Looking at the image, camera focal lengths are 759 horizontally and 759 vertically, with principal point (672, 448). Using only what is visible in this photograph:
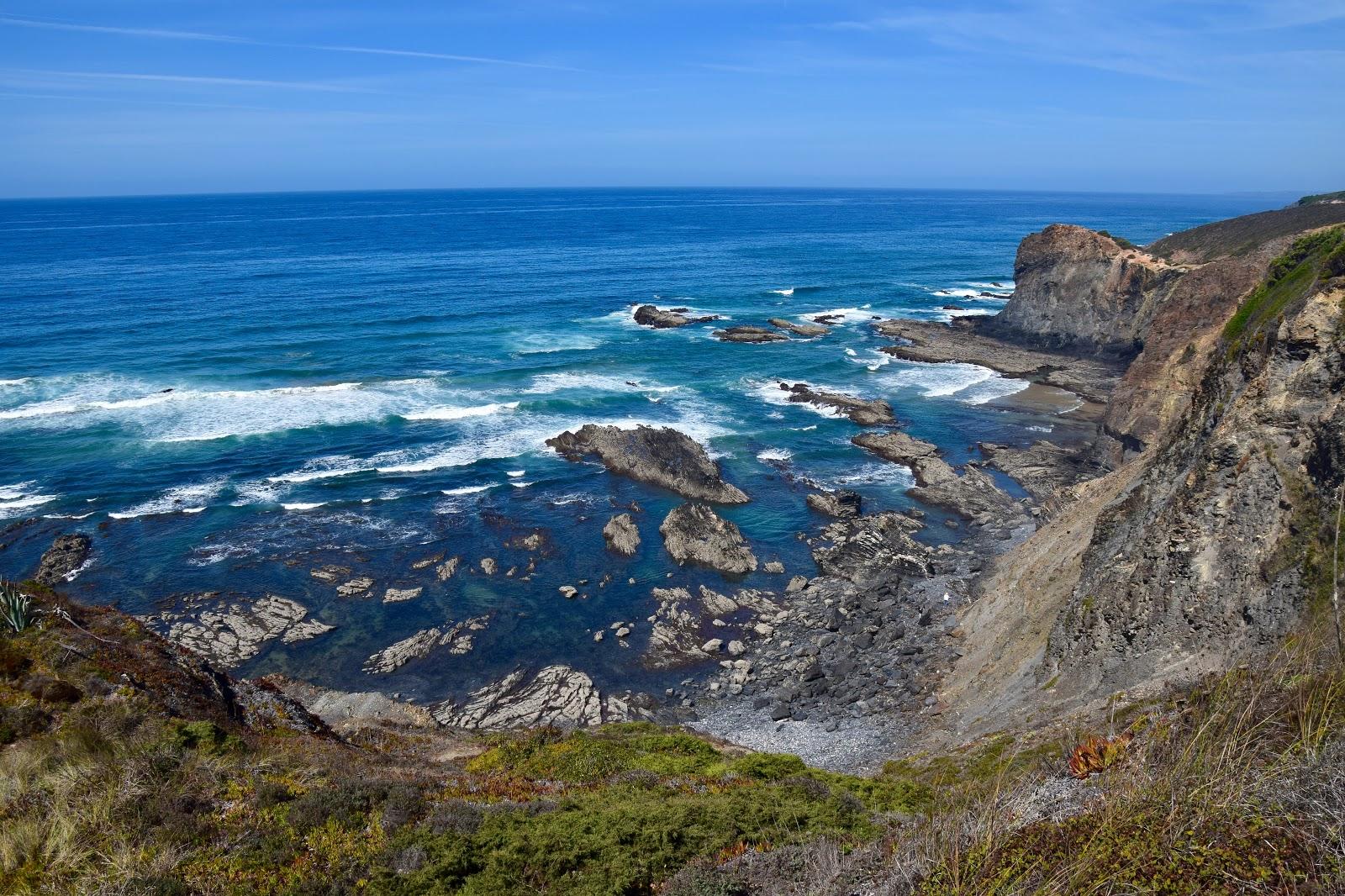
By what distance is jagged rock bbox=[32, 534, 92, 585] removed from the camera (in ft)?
106

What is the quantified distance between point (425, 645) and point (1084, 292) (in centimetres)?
6253

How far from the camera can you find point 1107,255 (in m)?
64.6

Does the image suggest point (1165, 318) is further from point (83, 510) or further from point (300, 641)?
point (83, 510)

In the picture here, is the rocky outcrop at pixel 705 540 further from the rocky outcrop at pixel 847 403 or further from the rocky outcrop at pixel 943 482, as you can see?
the rocky outcrop at pixel 847 403

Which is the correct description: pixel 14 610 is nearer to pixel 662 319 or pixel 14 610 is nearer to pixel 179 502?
pixel 179 502

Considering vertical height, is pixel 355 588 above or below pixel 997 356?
below

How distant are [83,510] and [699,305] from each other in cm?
6413

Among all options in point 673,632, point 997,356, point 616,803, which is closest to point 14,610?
point 616,803

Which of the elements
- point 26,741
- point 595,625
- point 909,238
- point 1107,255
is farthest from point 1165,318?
point 909,238

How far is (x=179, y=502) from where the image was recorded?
3975cm

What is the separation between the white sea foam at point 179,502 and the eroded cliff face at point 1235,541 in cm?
3978

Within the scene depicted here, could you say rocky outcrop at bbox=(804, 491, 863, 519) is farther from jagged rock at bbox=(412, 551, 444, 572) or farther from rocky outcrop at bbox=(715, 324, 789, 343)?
rocky outcrop at bbox=(715, 324, 789, 343)

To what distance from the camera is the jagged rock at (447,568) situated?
34312 mm

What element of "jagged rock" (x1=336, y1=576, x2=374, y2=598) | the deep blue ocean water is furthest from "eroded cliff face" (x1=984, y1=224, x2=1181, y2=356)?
"jagged rock" (x1=336, y1=576, x2=374, y2=598)
